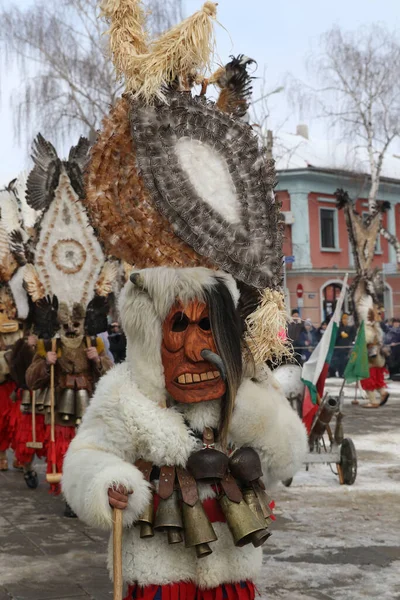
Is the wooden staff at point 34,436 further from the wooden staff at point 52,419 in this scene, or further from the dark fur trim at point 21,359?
the dark fur trim at point 21,359

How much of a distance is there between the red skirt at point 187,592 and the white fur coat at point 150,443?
0.11 ft

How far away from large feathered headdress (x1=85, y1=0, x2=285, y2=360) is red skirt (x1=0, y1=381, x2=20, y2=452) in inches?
221

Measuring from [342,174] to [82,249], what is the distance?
28.6 metres

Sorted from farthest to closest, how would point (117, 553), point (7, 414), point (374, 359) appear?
point (374, 359), point (7, 414), point (117, 553)

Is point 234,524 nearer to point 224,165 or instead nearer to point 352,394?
point 224,165

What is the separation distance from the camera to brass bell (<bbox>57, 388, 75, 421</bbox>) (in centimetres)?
709

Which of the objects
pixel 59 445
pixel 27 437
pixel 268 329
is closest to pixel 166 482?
pixel 268 329

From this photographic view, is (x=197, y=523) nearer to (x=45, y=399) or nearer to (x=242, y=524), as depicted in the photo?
(x=242, y=524)

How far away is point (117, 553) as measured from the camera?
311 centimetres

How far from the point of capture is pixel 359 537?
603 centimetres

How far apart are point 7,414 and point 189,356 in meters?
6.06

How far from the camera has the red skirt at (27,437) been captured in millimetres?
7641

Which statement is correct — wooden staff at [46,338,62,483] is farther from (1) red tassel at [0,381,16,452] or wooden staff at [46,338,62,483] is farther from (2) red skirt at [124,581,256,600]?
(2) red skirt at [124,581,256,600]

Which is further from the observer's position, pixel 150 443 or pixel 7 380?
pixel 7 380
